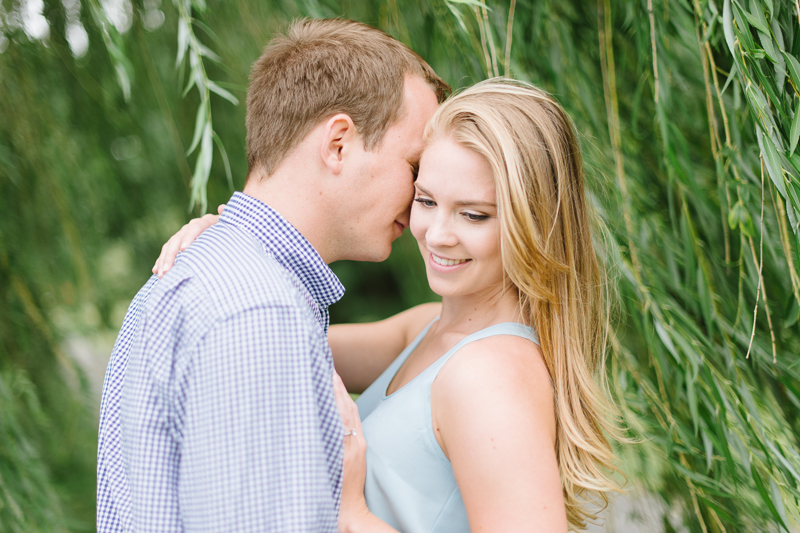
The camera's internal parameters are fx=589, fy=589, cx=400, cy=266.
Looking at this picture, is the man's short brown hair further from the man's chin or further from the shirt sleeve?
the shirt sleeve

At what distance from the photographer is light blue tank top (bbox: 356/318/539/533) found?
1062mm

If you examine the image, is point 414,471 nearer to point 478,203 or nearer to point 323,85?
point 478,203

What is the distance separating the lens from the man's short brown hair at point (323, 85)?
1183 mm

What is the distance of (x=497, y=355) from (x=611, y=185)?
1.97ft

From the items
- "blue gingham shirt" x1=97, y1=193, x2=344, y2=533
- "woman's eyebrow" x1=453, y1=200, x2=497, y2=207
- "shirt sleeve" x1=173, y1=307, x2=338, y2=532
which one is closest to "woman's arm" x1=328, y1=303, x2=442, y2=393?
"woman's eyebrow" x1=453, y1=200, x2=497, y2=207

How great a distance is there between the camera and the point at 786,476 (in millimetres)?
1170

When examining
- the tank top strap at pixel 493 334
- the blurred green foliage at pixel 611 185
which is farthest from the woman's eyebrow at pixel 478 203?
the blurred green foliage at pixel 611 185

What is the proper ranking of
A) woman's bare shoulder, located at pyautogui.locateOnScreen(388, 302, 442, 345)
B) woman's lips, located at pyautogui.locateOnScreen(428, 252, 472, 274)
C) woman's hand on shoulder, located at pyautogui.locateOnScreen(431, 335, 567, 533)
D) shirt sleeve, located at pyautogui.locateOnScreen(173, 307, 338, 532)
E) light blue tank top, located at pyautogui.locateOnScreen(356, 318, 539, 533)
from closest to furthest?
shirt sleeve, located at pyautogui.locateOnScreen(173, 307, 338, 532), woman's hand on shoulder, located at pyautogui.locateOnScreen(431, 335, 567, 533), light blue tank top, located at pyautogui.locateOnScreen(356, 318, 539, 533), woman's lips, located at pyautogui.locateOnScreen(428, 252, 472, 274), woman's bare shoulder, located at pyautogui.locateOnScreen(388, 302, 442, 345)

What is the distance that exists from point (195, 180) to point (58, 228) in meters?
0.77

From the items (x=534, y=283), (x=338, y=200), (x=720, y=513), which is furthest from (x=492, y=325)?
(x=720, y=513)

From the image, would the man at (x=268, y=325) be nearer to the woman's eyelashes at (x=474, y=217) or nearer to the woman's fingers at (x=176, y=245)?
the woman's fingers at (x=176, y=245)

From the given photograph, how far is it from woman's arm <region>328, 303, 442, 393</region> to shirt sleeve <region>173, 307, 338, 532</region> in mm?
736

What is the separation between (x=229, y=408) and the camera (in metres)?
0.80

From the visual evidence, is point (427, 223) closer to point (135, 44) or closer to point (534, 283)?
point (534, 283)
